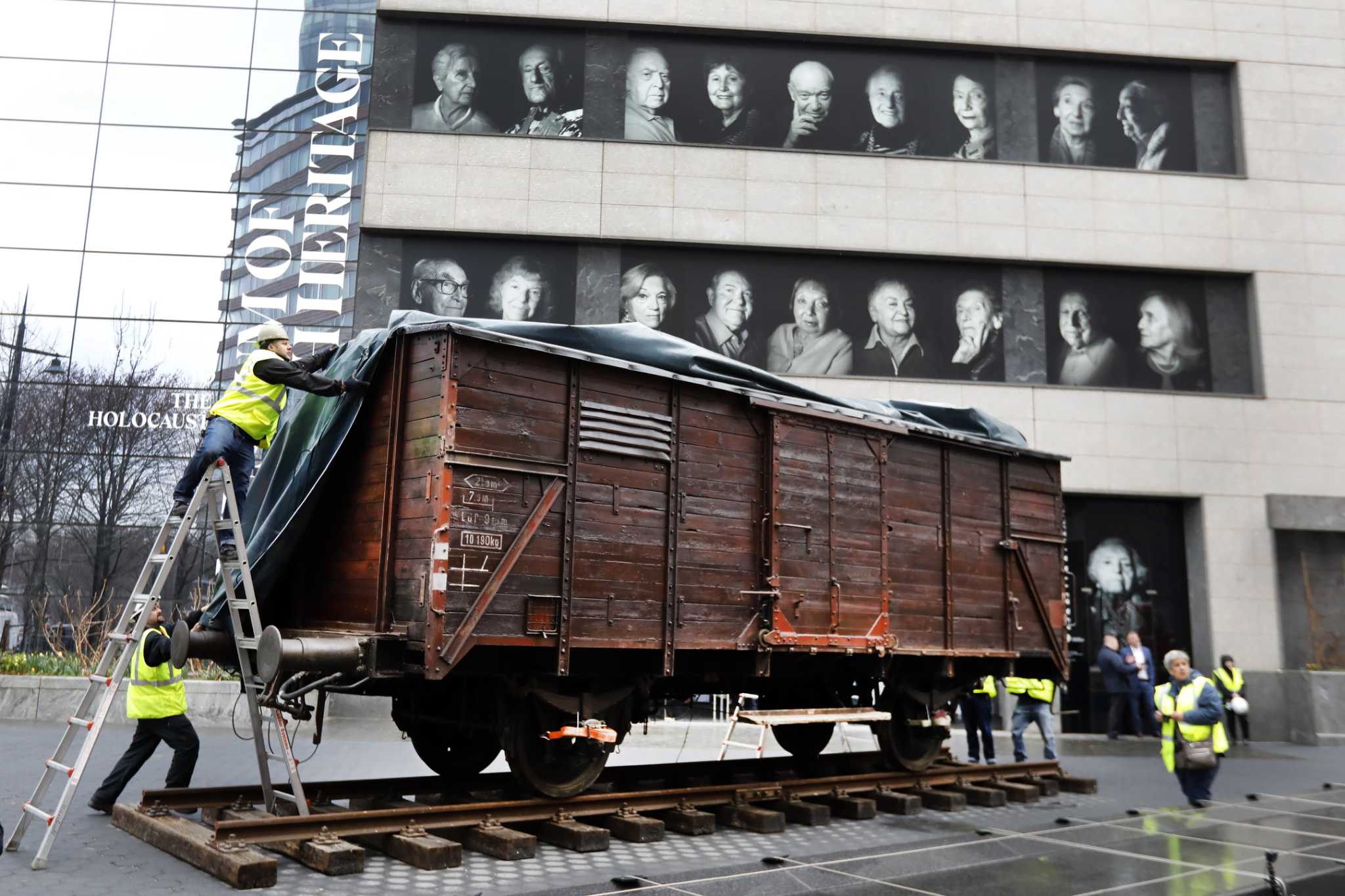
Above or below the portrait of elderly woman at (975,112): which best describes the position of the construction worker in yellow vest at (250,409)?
below

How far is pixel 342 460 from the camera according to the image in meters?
7.61

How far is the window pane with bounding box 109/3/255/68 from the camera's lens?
830 inches

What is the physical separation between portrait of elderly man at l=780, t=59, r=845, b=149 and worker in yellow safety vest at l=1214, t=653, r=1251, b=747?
12.4 m

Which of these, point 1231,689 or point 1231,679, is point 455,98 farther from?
point 1231,689

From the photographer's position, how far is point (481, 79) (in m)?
20.2

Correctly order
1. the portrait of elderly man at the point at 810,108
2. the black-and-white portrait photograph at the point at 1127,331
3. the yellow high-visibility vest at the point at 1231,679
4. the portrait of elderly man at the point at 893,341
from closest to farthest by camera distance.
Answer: the yellow high-visibility vest at the point at 1231,679 < the portrait of elderly man at the point at 893,341 < the black-and-white portrait photograph at the point at 1127,331 < the portrait of elderly man at the point at 810,108

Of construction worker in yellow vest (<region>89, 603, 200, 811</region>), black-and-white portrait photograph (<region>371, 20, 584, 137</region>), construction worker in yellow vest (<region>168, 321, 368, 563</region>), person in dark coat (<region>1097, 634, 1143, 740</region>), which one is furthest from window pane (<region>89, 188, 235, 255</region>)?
person in dark coat (<region>1097, 634, 1143, 740</region>)

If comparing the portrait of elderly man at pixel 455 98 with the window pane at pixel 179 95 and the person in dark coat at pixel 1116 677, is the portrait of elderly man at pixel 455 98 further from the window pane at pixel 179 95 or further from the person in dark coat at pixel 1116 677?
the person in dark coat at pixel 1116 677

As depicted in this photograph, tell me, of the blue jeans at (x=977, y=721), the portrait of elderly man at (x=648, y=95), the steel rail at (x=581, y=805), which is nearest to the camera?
the steel rail at (x=581, y=805)

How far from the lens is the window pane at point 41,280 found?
2038cm

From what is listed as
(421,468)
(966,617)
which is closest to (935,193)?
(966,617)

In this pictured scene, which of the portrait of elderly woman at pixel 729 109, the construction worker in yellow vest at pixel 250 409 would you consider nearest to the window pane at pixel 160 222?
the portrait of elderly woman at pixel 729 109

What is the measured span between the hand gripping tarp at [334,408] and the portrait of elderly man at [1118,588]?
1367cm

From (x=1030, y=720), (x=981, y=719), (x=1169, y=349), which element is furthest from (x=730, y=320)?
(x=1030, y=720)
